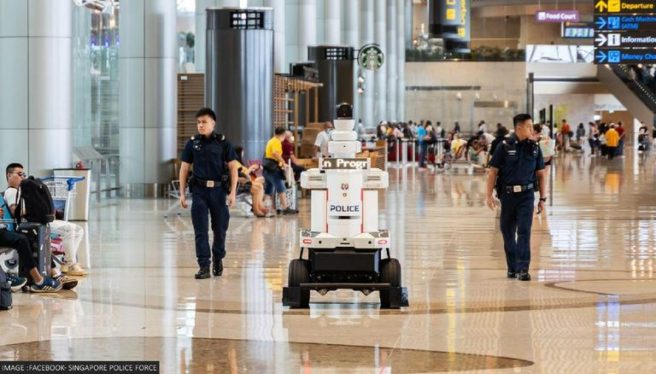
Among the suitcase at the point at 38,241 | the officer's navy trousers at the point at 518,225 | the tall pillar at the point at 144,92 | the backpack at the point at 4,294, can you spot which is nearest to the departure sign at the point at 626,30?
the tall pillar at the point at 144,92

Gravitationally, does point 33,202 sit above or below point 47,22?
below

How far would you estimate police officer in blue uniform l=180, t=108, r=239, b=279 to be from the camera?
1377cm

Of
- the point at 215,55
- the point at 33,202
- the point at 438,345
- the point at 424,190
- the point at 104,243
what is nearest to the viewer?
the point at 438,345

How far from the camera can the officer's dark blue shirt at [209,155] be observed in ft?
45.1

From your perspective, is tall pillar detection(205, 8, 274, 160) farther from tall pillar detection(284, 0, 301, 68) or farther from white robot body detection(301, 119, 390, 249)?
tall pillar detection(284, 0, 301, 68)

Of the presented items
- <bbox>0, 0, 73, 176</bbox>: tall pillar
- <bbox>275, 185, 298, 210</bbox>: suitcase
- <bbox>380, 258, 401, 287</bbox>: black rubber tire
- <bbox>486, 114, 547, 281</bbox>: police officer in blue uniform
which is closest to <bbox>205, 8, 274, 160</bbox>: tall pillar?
<bbox>275, 185, 298, 210</bbox>: suitcase

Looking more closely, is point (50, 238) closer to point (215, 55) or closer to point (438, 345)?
point (438, 345)

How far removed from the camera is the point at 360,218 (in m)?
11.7

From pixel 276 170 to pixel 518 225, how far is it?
1051 centimetres

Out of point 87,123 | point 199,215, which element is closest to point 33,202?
point 199,215

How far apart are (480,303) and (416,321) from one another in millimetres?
1358

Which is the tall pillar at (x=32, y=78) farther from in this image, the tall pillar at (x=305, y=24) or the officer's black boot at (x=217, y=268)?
the tall pillar at (x=305, y=24)

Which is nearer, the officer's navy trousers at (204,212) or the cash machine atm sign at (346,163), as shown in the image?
the cash machine atm sign at (346,163)

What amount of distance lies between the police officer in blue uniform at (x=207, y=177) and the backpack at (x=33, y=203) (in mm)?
1519
